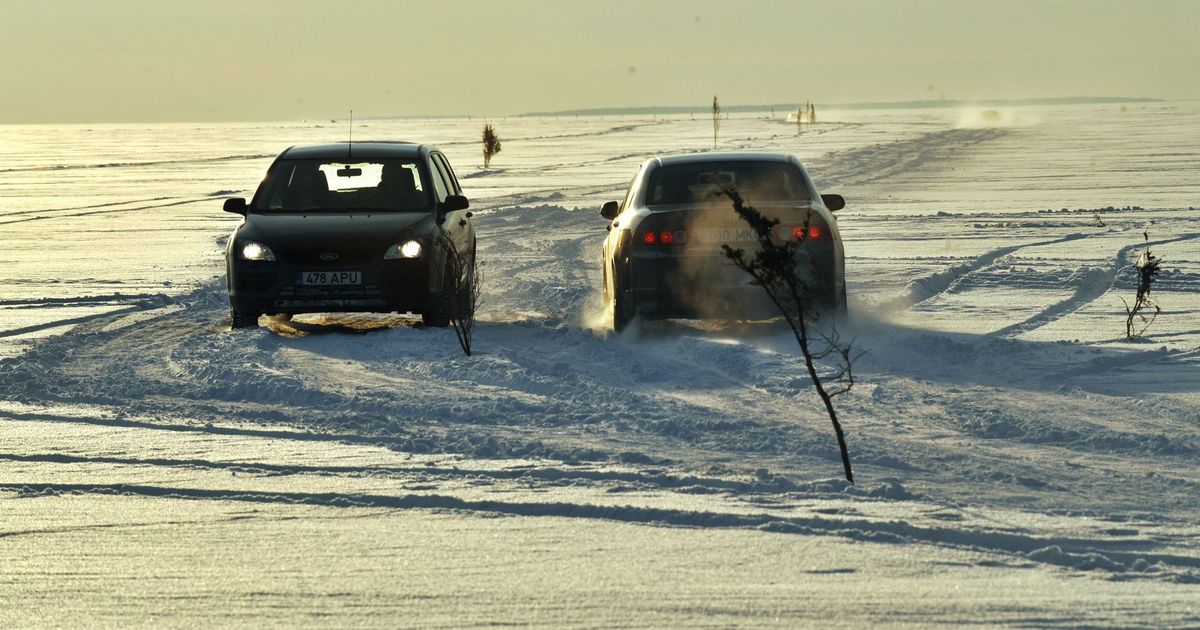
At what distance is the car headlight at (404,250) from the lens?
478 inches

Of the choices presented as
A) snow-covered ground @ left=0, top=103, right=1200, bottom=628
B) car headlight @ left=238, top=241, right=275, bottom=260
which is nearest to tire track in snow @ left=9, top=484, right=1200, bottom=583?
Answer: snow-covered ground @ left=0, top=103, right=1200, bottom=628

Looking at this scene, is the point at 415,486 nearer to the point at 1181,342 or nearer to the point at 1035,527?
the point at 1035,527

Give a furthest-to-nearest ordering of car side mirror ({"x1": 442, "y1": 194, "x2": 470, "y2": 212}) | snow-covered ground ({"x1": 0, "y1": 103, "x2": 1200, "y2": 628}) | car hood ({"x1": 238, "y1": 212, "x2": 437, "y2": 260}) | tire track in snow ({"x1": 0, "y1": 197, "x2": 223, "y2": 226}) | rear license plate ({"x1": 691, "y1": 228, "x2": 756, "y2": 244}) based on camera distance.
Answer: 1. tire track in snow ({"x1": 0, "y1": 197, "x2": 223, "y2": 226})
2. car side mirror ({"x1": 442, "y1": 194, "x2": 470, "y2": 212})
3. car hood ({"x1": 238, "y1": 212, "x2": 437, "y2": 260})
4. rear license plate ({"x1": 691, "y1": 228, "x2": 756, "y2": 244})
5. snow-covered ground ({"x1": 0, "y1": 103, "x2": 1200, "y2": 628})

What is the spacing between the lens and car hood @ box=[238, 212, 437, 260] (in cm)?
1209

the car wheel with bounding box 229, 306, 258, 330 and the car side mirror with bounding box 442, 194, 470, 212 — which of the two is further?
the car side mirror with bounding box 442, 194, 470, 212

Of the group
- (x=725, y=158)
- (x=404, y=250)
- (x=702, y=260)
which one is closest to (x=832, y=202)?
(x=725, y=158)

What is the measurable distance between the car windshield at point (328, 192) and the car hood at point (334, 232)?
42 centimetres

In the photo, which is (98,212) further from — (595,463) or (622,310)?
(595,463)

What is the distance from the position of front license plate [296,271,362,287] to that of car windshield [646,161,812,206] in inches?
93.4

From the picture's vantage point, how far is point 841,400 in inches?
365

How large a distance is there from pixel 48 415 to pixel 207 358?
198 centimetres

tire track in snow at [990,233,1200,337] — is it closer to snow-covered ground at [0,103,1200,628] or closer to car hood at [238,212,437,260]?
snow-covered ground at [0,103,1200,628]

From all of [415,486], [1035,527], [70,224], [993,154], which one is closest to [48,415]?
[415,486]

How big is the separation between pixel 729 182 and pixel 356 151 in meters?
3.46
